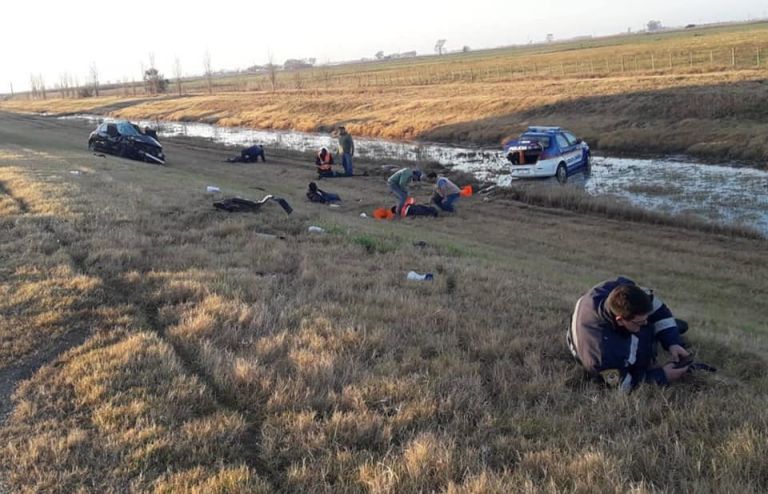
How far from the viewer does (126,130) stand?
27.5 metres

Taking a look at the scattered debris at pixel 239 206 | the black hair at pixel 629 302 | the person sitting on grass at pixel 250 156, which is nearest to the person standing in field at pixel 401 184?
the scattered debris at pixel 239 206

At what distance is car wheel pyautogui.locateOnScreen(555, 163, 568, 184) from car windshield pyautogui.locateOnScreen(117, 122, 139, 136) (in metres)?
17.7

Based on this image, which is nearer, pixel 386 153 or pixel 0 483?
pixel 0 483

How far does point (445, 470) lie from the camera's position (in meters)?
3.56

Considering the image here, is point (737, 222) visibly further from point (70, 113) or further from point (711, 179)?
point (70, 113)

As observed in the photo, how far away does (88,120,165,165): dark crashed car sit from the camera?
2717 centimetres

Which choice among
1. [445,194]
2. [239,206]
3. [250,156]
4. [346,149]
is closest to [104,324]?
[239,206]

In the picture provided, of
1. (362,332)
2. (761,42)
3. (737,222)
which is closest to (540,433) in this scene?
(362,332)

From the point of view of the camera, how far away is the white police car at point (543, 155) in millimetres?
20859

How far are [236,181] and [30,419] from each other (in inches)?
745

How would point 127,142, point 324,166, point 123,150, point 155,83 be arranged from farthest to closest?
point 155,83 → point 123,150 → point 127,142 → point 324,166

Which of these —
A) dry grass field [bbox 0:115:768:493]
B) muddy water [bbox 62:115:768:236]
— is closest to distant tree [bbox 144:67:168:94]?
muddy water [bbox 62:115:768:236]

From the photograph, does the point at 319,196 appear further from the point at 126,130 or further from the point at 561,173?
the point at 126,130

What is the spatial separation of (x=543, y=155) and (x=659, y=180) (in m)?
4.14
